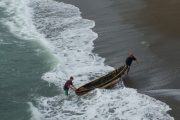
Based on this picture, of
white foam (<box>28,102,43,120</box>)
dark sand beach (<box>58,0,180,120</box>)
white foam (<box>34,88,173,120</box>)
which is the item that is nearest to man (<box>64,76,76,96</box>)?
white foam (<box>34,88,173,120</box>)

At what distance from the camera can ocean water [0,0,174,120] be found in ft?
90.5

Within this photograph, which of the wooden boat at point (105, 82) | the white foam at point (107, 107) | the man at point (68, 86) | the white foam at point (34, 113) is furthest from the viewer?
the wooden boat at point (105, 82)

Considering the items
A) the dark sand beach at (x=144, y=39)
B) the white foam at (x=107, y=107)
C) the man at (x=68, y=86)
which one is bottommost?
the white foam at (x=107, y=107)

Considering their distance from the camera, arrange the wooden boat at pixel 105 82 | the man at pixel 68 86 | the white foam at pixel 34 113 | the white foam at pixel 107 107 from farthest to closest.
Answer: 1. the wooden boat at pixel 105 82
2. the man at pixel 68 86
3. the white foam at pixel 34 113
4. the white foam at pixel 107 107

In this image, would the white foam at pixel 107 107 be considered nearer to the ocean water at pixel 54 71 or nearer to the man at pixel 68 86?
the ocean water at pixel 54 71

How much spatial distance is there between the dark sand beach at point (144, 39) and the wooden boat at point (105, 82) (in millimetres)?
879

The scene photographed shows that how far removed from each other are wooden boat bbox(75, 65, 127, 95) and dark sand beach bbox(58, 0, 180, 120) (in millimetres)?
879

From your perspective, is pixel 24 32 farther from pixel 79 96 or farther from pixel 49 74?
pixel 79 96

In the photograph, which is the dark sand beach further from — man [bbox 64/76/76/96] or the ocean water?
man [bbox 64/76/76/96]

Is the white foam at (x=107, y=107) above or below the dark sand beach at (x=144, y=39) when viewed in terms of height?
below

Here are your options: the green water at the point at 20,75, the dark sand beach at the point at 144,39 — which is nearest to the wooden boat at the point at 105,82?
the dark sand beach at the point at 144,39

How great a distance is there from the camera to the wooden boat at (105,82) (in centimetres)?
2931

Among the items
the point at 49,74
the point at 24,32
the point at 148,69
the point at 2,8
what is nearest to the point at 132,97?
the point at 148,69

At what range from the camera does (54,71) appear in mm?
33688
